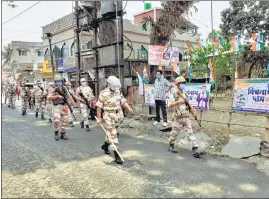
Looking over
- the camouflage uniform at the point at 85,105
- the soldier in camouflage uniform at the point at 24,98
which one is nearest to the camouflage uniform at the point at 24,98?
the soldier in camouflage uniform at the point at 24,98

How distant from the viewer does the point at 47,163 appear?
523 centimetres

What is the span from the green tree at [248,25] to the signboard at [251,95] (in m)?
10.4

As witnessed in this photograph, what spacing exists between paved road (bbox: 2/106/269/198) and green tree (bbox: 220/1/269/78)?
1269cm

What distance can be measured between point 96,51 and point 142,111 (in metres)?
3.51

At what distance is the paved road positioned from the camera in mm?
3920

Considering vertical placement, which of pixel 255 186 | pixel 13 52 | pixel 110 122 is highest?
pixel 13 52

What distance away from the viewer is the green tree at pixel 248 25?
17.2 metres

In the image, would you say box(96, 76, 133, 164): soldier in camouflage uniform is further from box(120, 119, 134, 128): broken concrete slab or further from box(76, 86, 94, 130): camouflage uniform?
box(120, 119, 134, 128): broken concrete slab

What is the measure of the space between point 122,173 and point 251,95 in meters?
3.90

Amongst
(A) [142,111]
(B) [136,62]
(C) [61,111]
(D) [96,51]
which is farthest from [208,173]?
(D) [96,51]

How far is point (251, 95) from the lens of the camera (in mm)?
6547

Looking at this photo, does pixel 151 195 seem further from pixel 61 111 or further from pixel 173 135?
pixel 61 111

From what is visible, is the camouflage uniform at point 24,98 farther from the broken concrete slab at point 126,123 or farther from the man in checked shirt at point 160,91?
the man in checked shirt at point 160,91

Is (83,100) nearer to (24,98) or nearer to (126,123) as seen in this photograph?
(126,123)
